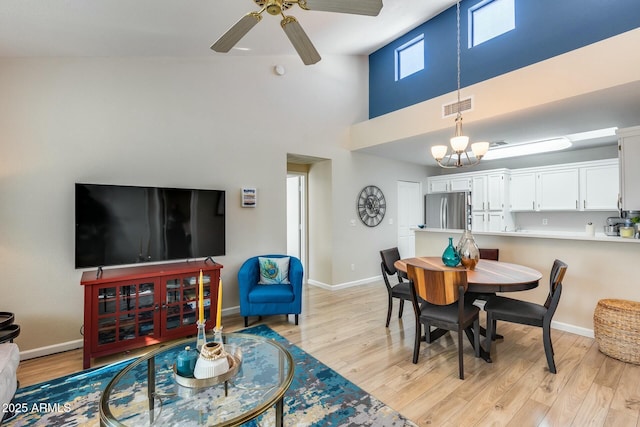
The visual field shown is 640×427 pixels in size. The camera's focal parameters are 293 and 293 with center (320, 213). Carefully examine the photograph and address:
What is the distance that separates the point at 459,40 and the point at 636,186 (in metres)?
2.76

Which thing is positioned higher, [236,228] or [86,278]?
[236,228]

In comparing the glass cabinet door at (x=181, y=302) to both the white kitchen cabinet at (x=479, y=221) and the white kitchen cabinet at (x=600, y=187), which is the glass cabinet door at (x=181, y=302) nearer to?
the white kitchen cabinet at (x=479, y=221)

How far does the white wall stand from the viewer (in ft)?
8.89

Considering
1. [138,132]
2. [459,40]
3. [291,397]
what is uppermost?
[459,40]

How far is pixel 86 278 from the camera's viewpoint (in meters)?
2.60

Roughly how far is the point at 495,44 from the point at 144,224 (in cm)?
477

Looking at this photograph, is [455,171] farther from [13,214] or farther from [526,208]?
[13,214]

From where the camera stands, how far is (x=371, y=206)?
5.52 m

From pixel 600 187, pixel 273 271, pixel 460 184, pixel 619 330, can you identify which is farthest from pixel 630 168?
pixel 273 271

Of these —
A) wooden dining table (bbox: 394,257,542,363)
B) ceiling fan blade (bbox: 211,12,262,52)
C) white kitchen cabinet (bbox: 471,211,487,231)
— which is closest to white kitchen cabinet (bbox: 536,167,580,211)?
white kitchen cabinet (bbox: 471,211,487,231)

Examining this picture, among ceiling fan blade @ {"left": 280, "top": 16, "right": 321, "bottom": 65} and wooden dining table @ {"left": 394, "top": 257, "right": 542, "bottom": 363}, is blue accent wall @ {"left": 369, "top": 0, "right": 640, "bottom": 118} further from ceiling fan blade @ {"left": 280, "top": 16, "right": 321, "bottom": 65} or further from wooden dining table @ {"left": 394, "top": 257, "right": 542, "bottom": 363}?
ceiling fan blade @ {"left": 280, "top": 16, "right": 321, "bottom": 65}

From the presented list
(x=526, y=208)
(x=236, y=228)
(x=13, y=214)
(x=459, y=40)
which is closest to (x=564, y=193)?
(x=526, y=208)

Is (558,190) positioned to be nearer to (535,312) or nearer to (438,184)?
(438,184)

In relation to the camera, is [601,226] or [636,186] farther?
[601,226]
